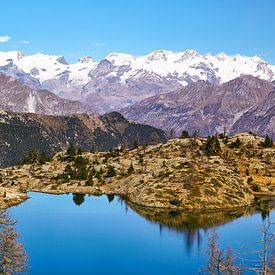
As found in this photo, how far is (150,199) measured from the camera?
19275 centimetres

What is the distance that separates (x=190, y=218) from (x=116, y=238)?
3801cm

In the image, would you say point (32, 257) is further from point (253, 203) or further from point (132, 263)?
point (253, 203)

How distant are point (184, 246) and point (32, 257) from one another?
42271 mm

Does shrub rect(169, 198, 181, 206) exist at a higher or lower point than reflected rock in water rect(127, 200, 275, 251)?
higher

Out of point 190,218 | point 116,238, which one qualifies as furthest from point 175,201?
point 116,238

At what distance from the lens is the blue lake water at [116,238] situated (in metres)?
109

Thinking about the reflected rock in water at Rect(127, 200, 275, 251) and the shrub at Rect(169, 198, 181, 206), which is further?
the shrub at Rect(169, 198, 181, 206)

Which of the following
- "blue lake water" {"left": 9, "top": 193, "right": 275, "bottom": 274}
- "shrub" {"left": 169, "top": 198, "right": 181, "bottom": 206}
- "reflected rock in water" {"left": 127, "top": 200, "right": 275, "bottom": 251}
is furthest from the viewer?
"shrub" {"left": 169, "top": 198, "right": 181, "bottom": 206}

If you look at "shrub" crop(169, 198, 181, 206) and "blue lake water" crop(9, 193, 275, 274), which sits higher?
"shrub" crop(169, 198, 181, 206)

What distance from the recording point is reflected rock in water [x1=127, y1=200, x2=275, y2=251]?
487 feet

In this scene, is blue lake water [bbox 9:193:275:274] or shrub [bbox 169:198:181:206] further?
shrub [bbox 169:198:181:206]

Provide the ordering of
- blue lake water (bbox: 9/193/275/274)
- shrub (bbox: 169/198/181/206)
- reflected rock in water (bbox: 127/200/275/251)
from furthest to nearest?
shrub (bbox: 169/198/181/206) → reflected rock in water (bbox: 127/200/275/251) → blue lake water (bbox: 9/193/275/274)

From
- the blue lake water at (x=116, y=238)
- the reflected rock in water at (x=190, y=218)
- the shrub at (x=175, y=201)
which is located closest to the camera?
the blue lake water at (x=116, y=238)

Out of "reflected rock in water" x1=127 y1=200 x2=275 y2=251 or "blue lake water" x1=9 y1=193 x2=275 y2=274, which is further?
"reflected rock in water" x1=127 y1=200 x2=275 y2=251
